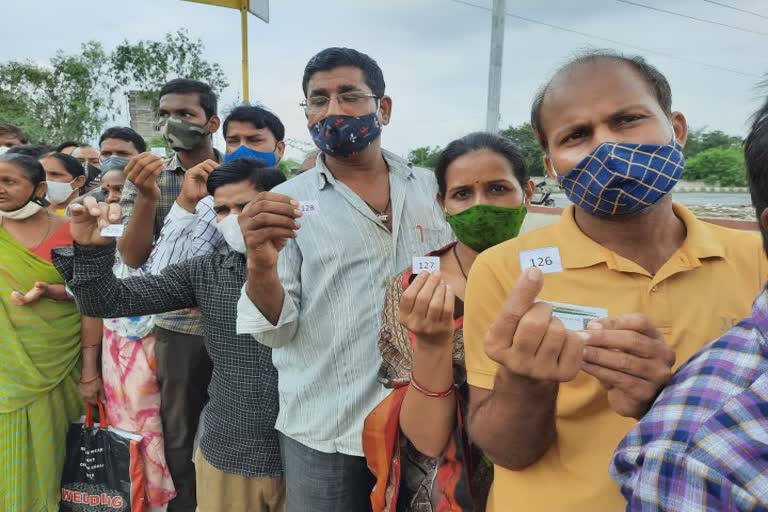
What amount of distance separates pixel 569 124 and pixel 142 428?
8.90ft

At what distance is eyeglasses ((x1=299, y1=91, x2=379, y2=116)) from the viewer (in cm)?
214

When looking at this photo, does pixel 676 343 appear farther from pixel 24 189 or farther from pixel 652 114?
pixel 24 189

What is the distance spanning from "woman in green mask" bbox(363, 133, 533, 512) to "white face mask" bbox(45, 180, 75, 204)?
3.52 m

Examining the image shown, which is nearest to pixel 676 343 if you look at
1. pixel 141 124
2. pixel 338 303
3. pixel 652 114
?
pixel 652 114

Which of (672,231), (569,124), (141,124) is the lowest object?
(672,231)

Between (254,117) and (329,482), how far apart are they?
234cm

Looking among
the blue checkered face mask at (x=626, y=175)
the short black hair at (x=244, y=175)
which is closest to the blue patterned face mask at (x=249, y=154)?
the short black hair at (x=244, y=175)

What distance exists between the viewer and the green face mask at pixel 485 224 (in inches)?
68.0

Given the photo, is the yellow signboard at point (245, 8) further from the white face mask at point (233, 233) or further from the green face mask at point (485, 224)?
the green face mask at point (485, 224)

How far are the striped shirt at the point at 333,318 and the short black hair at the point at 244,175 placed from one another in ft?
1.64

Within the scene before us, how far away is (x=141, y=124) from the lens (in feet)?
41.5

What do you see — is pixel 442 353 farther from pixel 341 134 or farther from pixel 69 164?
pixel 69 164

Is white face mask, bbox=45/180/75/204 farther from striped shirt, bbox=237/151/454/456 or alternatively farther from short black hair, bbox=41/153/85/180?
striped shirt, bbox=237/151/454/456

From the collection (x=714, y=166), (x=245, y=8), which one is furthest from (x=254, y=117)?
(x=714, y=166)
